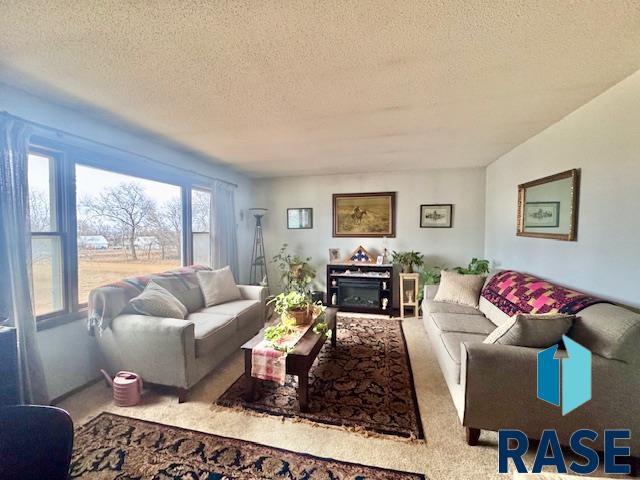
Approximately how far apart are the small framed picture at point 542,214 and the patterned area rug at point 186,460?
2.38 metres

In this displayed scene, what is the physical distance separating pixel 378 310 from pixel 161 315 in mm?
3053

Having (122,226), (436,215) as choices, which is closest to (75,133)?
(122,226)

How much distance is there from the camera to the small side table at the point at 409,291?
4.14 m

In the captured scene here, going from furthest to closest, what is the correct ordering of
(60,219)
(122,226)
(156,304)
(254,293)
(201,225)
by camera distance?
(201,225) < (254,293) < (122,226) < (156,304) < (60,219)

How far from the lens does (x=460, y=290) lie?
10.4 feet

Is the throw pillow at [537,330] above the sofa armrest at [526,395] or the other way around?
above

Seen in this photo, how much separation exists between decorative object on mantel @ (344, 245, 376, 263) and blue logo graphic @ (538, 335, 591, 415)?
3147mm

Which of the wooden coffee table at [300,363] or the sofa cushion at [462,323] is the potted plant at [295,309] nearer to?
the wooden coffee table at [300,363]

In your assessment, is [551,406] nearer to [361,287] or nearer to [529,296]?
[529,296]

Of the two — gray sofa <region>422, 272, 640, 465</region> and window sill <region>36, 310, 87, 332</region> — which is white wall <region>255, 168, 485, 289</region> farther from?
window sill <region>36, 310, 87, 332</region>

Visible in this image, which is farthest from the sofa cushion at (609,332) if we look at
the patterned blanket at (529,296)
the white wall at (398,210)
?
the white wall at (398,210)

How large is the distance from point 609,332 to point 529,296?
2.65 feet

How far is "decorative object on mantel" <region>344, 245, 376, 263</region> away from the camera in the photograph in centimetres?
467

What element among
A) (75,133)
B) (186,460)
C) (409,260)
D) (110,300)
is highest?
(75,133)
